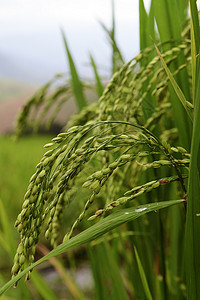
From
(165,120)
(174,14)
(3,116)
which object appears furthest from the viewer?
(3,116)

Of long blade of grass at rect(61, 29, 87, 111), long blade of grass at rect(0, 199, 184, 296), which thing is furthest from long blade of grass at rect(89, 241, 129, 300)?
long blade of grass at rect(0, 199, 184, 296)

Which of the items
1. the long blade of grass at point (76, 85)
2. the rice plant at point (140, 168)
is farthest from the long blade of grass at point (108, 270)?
the long blade of grass at point (76, 85)

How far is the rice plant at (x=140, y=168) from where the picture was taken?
469 millimetres

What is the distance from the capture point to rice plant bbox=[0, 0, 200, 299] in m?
0.47

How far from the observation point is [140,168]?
2.50 ft

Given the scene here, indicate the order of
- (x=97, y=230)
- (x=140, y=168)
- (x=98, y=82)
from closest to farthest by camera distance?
(x=97, y=230) → (x=140, y=168) → (x=98, y=82)

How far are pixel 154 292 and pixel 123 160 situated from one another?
51 cm

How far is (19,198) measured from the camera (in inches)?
122

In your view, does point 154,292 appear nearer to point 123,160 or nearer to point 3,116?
point 123,160

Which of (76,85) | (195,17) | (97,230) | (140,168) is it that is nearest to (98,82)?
(76,85)

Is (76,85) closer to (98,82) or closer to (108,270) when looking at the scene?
(98,82)

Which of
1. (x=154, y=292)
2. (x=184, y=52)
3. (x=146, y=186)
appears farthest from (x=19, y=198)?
(x=146, y=186)

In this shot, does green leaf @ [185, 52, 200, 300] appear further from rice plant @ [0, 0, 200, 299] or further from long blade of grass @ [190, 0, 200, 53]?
long blade of grass @ [190, 0, 200, 53]

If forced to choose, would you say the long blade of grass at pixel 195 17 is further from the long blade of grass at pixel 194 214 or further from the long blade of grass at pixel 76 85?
the long blade of grass at pixel 76 85
